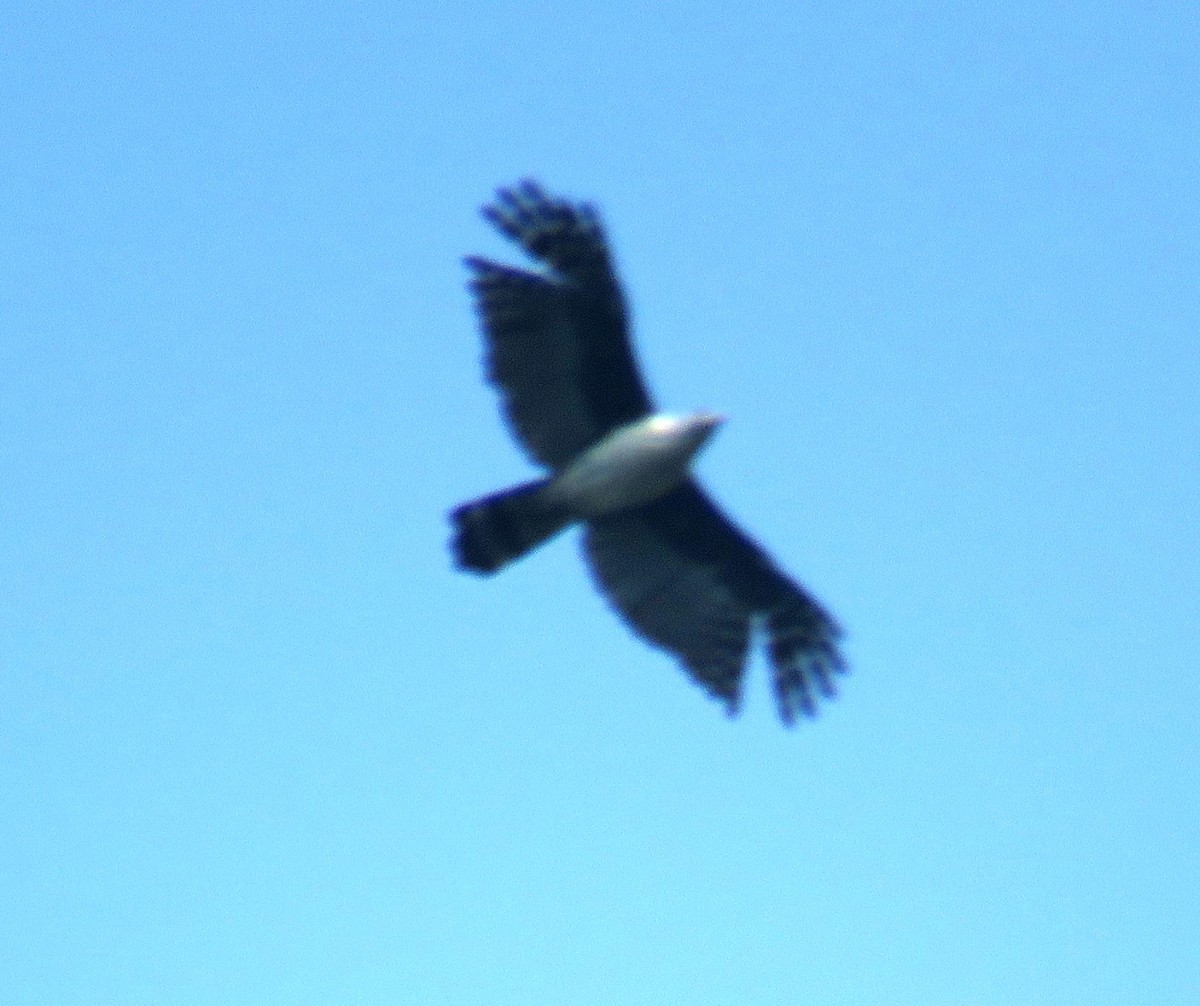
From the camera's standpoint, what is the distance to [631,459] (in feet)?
55.5

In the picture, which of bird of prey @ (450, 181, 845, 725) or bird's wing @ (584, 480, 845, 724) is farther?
bird's wing @ (584, 480, 845, 724)

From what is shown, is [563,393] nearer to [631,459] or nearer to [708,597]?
[631,459]

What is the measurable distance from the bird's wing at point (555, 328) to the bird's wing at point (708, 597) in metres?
0.88

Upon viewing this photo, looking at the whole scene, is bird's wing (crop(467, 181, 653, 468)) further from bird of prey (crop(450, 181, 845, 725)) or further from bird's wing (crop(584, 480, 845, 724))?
bird's wing (crop(584, 480, 845, 724))

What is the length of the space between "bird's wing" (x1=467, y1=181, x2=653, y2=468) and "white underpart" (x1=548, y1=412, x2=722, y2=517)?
0.11 metres

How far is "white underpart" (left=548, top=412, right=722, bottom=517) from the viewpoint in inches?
663

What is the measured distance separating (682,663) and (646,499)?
1238 mm

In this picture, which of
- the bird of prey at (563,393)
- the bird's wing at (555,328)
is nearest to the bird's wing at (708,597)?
the bird of prey at (563,393)

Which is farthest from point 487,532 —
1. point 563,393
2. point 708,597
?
point 708,597

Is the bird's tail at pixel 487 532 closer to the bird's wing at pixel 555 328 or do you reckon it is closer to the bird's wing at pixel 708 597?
the bird's wing at pixel 555 328

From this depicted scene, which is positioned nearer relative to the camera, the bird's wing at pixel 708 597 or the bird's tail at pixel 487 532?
the bird's tail at pixel 487 532

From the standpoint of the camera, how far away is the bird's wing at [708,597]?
17.7 m

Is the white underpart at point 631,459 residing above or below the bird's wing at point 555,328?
below

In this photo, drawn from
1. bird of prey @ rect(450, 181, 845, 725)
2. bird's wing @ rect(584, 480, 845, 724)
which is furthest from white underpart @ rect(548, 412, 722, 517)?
bird's wing @ rect(584, 480, 845, 724)
